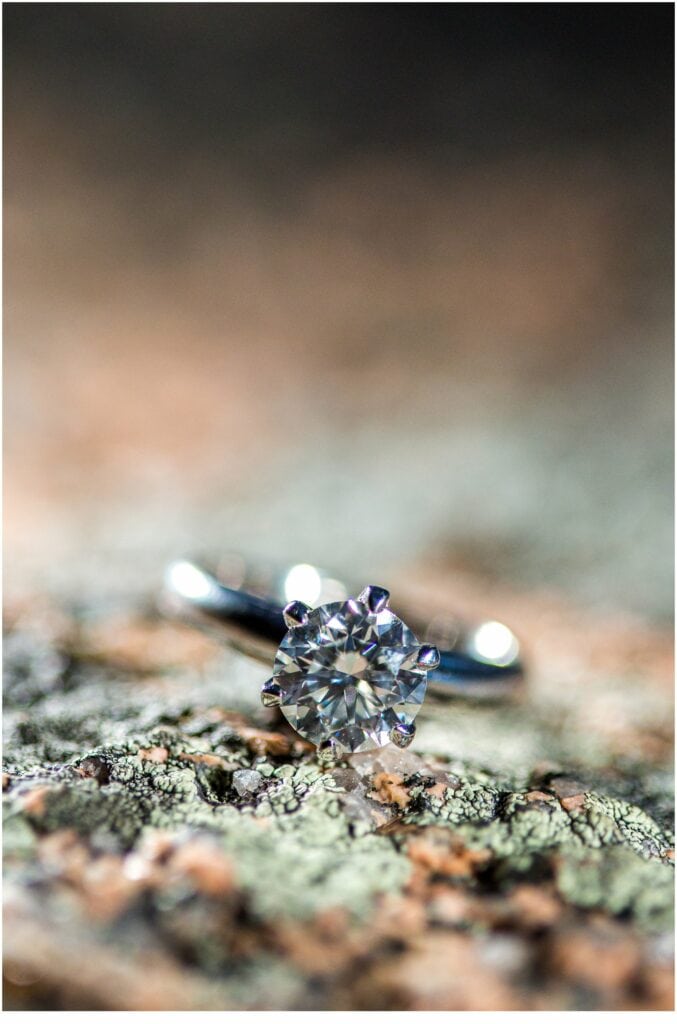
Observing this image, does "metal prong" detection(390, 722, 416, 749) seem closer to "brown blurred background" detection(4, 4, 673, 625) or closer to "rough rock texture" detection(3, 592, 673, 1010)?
"rough rock texture" detection(3, 592, 673, 1010)

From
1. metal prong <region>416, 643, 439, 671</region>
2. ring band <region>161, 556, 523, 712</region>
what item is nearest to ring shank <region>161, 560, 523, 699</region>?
ring band <region>161, 556, 523, 712</region>

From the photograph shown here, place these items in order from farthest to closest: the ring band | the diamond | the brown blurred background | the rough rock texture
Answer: the brown blurred background < the ring band < the diamond < the rough rock texture

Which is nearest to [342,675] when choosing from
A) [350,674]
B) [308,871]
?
[350,674]

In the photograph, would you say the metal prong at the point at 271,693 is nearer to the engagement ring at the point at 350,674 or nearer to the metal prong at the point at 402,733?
the engagement ring at the point at 350,674

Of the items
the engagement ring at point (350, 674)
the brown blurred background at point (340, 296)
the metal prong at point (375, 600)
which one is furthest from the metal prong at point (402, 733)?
the brown blurred background at point (340, 296)

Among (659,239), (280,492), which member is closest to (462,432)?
(280,492)

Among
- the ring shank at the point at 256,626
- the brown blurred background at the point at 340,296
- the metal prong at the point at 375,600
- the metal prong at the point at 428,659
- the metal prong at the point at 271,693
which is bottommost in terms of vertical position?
the metal prong at the point at 271,693

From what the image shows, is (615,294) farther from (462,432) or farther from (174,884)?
(174,884)
